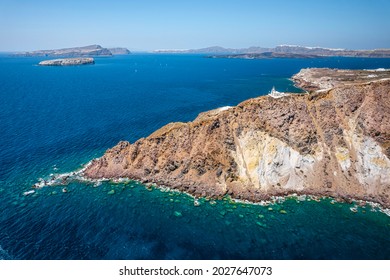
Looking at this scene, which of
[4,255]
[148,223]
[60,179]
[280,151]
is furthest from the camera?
[60,179]

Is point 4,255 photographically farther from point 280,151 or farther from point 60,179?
point 280,151

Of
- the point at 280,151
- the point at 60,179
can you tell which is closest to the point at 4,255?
the point at 60,179

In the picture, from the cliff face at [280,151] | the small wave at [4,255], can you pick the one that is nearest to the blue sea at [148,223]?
the small wave at [4,255]

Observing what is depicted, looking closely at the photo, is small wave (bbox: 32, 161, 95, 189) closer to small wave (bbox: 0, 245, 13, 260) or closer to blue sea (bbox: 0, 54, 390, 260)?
blue sea (bbox: 0, 54, 390, 260)

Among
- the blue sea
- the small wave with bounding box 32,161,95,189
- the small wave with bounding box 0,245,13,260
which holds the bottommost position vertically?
the small wave with bounding box 0,245,13,260

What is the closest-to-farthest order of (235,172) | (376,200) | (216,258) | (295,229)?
(216,258) < (295,229) < (376,200) < (235,172)

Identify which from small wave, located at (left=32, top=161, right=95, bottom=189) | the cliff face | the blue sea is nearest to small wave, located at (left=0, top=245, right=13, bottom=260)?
the blue sea

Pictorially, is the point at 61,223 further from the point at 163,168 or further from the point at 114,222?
the point at 163,168

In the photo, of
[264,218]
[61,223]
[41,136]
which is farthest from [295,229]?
[41,136]
